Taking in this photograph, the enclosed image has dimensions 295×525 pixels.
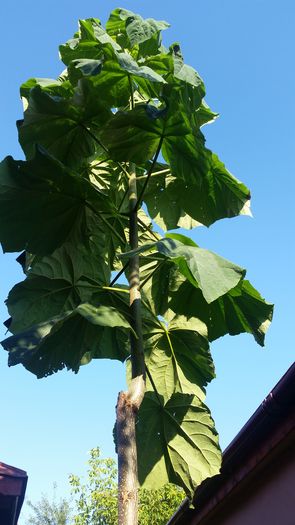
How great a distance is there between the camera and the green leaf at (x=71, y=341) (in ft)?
7.45

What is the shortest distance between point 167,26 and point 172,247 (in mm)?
1598

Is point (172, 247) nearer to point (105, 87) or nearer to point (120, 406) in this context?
point (120, 406)

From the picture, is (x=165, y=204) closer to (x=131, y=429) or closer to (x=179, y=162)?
(x=179, y=162)

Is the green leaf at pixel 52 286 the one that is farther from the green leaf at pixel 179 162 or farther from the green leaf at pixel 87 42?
the green leaf at pixel 87 42

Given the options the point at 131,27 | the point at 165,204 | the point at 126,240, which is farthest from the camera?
the point at 165,204

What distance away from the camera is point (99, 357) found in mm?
2893

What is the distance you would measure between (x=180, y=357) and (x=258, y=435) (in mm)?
908

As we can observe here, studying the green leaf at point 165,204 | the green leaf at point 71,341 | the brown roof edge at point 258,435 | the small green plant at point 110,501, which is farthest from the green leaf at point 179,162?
the small green plant at point 110,501

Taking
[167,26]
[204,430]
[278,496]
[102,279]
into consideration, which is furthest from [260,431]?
[167,26]

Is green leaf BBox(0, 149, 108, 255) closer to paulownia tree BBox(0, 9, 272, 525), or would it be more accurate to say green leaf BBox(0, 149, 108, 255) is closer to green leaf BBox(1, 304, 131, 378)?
paulownia tree BBox(0, 9, 272, 525)

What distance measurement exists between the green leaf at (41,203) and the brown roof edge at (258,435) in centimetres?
141

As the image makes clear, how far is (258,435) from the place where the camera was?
3.49 metres

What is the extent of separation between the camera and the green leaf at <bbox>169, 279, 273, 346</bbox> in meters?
2.79

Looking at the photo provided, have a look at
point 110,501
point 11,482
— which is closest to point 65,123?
point 11,482
